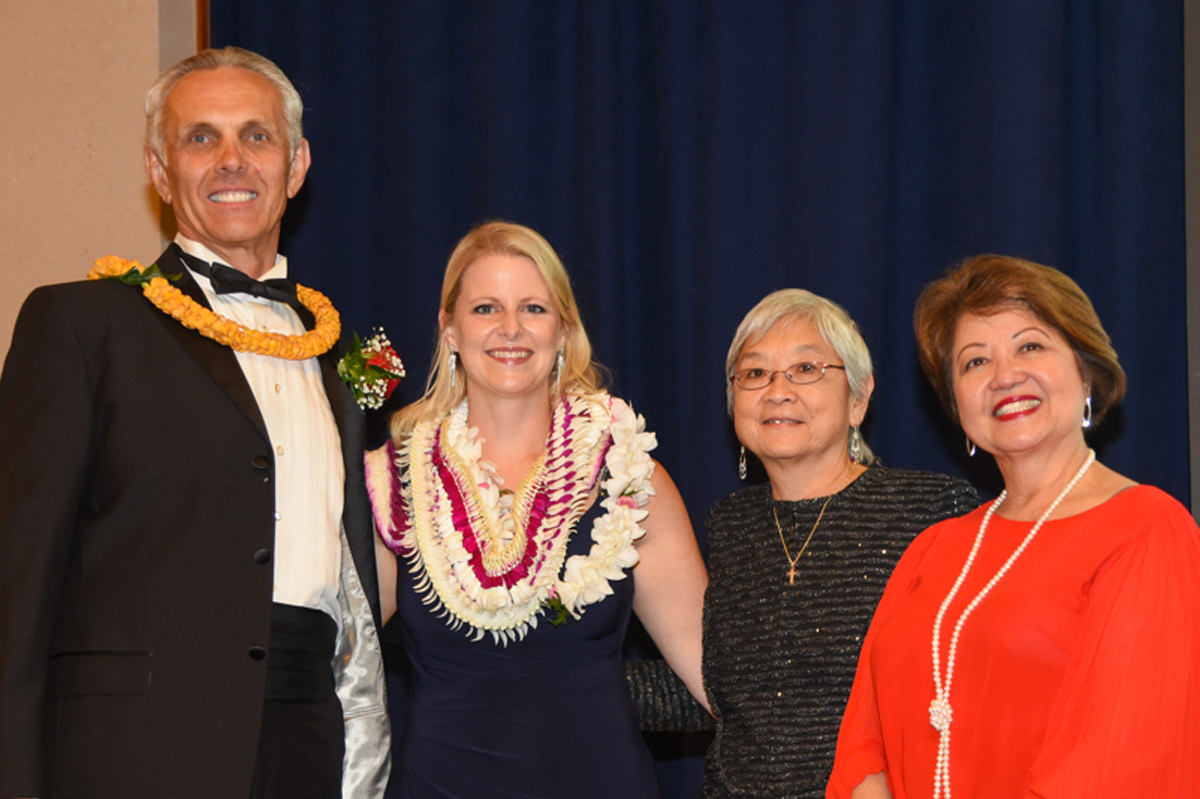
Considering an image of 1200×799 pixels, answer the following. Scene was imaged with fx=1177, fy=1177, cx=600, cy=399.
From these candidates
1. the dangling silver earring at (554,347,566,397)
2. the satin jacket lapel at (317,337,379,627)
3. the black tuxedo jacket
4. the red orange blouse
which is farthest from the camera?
the dangling silver earring at (554,347,566,397)

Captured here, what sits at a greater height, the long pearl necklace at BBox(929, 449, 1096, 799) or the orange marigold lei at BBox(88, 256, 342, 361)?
the orange marigold lei at BBox(88, 256, 342, 361)

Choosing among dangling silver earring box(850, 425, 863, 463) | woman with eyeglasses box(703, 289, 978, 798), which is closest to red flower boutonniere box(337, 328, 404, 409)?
woman with eyeglasses box(703, 289, 978, 798)

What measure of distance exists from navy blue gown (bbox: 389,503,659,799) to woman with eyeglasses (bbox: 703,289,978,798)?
21 cm

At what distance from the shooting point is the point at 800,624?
2.32 metres

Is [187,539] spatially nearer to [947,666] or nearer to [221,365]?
[221,365]

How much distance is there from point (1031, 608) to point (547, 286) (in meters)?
1.27

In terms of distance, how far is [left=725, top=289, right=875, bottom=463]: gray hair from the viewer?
8.12 ft

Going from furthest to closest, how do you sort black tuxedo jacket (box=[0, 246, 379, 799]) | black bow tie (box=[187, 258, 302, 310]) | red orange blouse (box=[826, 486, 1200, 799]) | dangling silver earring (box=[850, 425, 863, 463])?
dangling silver earring (box=[850, 425, 863, 463])
black bow tie (box=[187, 258, 302, 310])
black tuxedo jacket (box=[0, 246, 379, 799])
red orange blouse (box=[826, 486, 1200, 799])

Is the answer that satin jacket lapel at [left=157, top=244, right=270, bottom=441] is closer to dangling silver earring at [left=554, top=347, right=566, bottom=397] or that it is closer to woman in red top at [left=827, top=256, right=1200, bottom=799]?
dangling silver earring at [left=554, top=347, right=566, bottom=397]

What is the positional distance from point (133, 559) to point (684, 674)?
4.09 ft

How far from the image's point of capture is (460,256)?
2.69 metres

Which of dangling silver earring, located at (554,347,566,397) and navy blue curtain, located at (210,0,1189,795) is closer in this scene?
dangling silver earring, located at (554,347,566,397)

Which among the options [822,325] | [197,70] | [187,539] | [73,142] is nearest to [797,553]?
[822,325]

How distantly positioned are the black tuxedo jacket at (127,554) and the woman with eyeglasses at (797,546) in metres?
0.95
